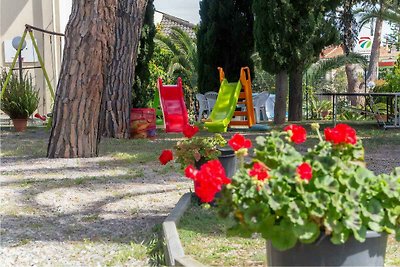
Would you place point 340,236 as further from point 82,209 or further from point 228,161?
point 82,209

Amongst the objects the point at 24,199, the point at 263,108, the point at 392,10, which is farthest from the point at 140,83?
the point at 392,10

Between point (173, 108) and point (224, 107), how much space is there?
1.16 m

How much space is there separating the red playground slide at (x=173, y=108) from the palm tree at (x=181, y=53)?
7.68 metres

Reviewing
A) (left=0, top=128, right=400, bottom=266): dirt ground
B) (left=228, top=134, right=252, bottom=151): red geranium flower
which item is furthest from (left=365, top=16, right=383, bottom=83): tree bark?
(left=228, top=134, right=252, bottom=151): red geranium flower

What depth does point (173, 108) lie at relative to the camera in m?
14.2

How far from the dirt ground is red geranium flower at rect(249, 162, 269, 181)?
66.8 inches

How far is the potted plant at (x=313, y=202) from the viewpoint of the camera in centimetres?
278

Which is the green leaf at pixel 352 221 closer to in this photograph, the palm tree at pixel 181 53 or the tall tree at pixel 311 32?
the tall tree at pixel 311 32

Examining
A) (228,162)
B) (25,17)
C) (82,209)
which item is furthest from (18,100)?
(228,162)

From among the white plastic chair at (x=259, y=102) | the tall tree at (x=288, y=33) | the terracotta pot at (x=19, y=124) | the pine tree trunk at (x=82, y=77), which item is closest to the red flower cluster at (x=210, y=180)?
the pine tree trunk at (x=82, y=77)

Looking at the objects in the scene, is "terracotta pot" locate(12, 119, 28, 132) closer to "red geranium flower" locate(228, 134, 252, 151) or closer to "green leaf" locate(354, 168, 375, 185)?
"red geranium flower" locate(228, 134, 252, 151)

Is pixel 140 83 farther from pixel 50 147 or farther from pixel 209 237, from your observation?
pixel 209 237

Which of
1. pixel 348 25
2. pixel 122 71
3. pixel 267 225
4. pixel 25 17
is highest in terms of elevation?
pixel 25 17

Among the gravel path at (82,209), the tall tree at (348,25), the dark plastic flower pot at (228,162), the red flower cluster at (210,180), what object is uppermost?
the tall tree at (348,25)
